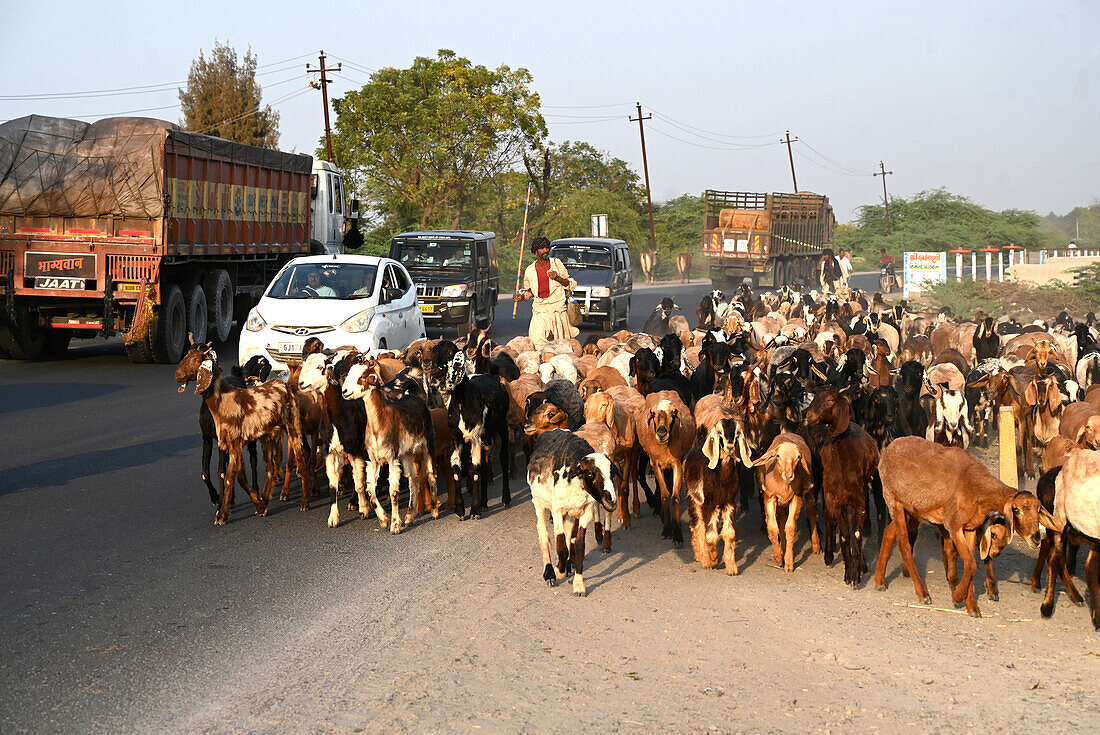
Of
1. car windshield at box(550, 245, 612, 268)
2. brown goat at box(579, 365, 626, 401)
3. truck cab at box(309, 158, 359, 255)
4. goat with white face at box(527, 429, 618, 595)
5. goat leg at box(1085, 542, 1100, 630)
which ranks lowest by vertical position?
goat leg at box(1085, 542, 1100, 630)

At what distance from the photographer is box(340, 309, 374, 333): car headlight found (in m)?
14.9

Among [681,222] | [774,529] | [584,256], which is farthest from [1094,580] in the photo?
[681,222]

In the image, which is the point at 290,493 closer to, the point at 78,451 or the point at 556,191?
the point at 78,451

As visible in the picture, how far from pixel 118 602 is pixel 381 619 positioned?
154 centimetres

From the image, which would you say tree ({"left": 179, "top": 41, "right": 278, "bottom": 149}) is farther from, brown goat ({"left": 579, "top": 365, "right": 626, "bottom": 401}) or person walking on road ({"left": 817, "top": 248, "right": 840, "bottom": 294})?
brown goat ({"left": 579, "top": 365, "right": 626, "bottom": 401})

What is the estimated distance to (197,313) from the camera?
780 inches

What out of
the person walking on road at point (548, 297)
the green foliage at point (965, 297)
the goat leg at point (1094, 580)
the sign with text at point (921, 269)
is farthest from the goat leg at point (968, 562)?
the sign with text at point (921, 269)

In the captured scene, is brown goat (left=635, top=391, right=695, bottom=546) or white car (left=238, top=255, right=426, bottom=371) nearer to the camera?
brown goat (left=635, top=391, right=695, bottom=546)

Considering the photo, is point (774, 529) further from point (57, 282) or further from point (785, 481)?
point (57, 282)

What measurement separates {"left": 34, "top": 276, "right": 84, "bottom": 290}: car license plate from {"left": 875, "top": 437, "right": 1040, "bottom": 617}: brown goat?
1393 cm

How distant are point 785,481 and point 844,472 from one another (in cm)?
41

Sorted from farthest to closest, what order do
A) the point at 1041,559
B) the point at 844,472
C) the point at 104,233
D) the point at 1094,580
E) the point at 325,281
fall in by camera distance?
1. the point at 104,233
2. the point at 325,281
3. the point at 844,472
4. the point at 1041,559
5. the point at 1094,580

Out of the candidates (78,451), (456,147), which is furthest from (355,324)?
(456,147)

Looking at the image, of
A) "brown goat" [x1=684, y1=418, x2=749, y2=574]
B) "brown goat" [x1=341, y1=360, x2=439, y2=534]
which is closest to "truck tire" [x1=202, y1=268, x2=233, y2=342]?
"brown goat" [x1=341, y1=360, x2=439, y2=534]
